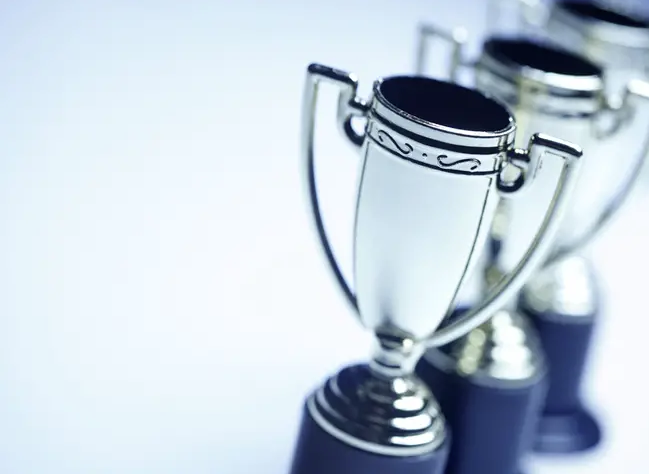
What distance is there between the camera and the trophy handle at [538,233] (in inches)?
19.2

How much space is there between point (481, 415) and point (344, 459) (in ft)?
0.40

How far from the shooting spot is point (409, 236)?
19.3 inches

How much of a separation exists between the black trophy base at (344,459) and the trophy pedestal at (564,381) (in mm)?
212

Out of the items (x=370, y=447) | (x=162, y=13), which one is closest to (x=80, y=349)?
(x=370, y=447)

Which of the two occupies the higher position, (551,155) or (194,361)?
(551,155)

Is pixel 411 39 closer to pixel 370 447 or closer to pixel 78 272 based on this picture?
pixel 78 272

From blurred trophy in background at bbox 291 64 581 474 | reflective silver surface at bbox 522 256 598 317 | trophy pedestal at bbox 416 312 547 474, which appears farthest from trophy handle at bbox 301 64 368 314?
reflective silver surface at bbox 522 256 598 317

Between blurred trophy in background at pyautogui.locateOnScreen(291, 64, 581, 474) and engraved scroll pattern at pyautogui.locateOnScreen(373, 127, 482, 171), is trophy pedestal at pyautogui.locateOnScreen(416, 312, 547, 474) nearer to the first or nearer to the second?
blurred trophy in background at pyautogui.locateOnScreen(291, 64, 581, 474)

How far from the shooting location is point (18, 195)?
0.78 m

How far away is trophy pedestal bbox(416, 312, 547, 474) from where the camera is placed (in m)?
0.61

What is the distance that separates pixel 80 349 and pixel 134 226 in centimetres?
16

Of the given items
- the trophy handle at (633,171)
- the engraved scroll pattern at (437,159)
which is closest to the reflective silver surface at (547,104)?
the trophy handle at (633,171)

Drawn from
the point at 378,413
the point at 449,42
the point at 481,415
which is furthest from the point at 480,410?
the point at 449,42

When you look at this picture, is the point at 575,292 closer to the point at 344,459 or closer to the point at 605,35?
the point at 605,35
